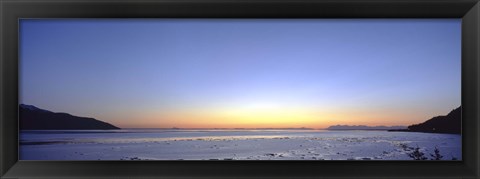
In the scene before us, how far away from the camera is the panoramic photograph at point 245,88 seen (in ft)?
5.75

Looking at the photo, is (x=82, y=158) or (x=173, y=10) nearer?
(x=173, y=10)

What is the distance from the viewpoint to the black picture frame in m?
1.50

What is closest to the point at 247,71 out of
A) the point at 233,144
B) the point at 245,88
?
the point at 245,88

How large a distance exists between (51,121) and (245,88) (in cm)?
72

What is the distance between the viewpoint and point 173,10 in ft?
4.97

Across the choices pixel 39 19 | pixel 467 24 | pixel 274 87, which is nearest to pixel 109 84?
pixel 39 19

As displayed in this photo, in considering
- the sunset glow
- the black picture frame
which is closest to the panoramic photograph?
the sunset glow

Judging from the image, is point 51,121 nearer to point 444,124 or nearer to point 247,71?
point 247,71

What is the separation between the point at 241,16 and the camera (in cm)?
153

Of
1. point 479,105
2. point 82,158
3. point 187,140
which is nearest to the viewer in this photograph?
point 479,105

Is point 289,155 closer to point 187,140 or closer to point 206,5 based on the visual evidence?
point 187,140

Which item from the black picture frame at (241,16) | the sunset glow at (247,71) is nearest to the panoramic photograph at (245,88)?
the sunset glow at (247,71)

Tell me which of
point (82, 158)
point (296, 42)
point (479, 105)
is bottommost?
point (82, 158)

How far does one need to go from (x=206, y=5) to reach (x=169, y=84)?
17.3 inches
